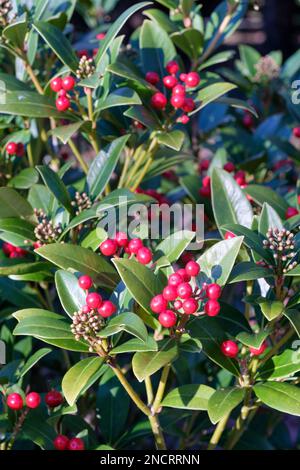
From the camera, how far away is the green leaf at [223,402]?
1.31m

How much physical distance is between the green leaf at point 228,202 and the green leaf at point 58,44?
16.2 inches

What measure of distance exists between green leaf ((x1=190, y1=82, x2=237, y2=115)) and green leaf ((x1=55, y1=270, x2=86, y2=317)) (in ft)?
1.69

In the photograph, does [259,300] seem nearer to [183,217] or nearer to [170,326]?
[170,326]

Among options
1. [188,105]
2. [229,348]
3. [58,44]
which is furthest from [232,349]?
[58,44]

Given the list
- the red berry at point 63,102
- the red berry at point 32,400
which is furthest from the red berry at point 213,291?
the red berry at point 63,102

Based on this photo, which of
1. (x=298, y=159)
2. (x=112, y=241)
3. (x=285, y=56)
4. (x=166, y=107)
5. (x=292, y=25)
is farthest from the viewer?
(x=292, y=25)

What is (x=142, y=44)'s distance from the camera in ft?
5.81

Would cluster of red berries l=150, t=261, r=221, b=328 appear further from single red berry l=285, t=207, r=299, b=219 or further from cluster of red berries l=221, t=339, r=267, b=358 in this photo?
single red berry l=285, t=207, r=299, b=219

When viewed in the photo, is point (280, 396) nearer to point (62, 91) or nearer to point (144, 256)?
point (144, 256)

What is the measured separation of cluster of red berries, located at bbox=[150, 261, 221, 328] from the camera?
1219 millimetres

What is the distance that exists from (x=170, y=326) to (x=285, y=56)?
6211mm

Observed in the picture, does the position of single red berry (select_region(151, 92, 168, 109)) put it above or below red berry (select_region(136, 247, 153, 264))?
above

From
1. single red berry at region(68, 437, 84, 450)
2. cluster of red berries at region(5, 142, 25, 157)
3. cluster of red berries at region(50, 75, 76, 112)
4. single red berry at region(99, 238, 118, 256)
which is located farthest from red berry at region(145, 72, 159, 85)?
single red berry at region(68, 437, 84, 450)
